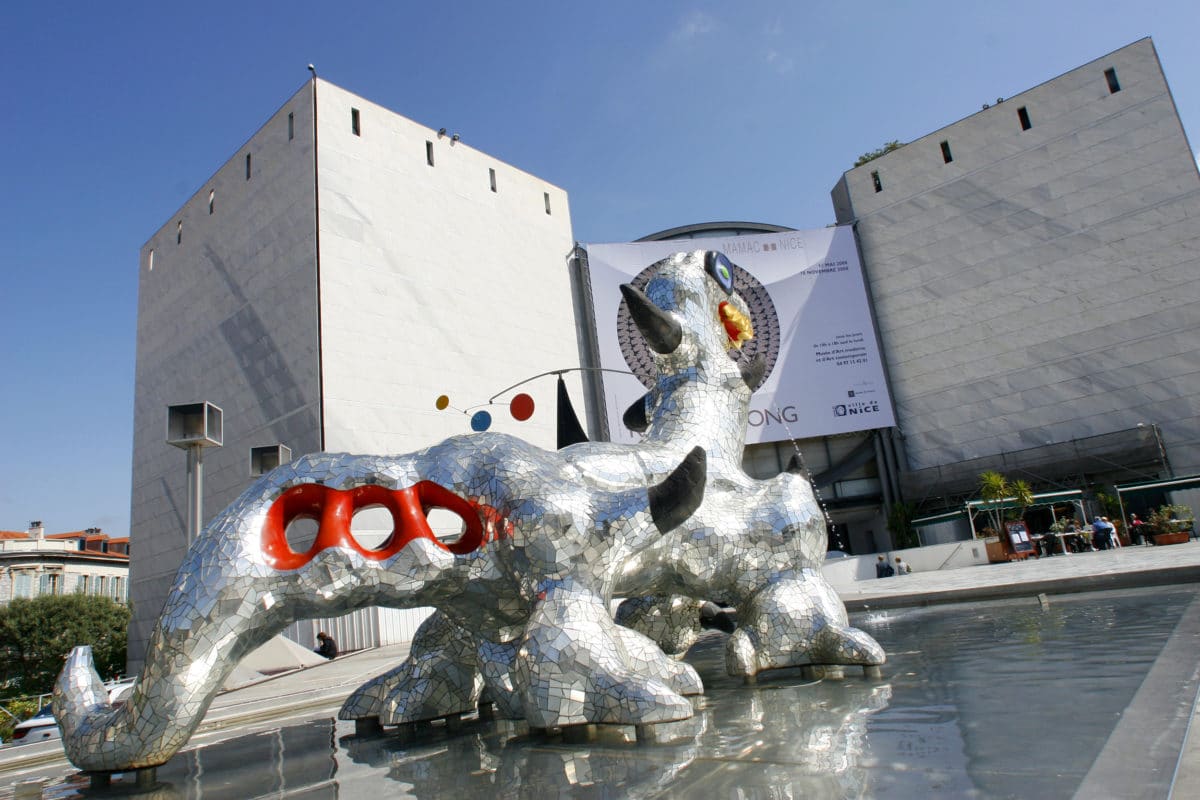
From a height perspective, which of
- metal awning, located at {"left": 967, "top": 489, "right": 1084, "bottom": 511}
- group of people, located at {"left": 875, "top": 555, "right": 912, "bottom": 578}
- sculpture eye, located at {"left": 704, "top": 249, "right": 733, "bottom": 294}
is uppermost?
sculpture eye, located at {"left": 704, "top": 249, "right": 733, "bottom": 294}

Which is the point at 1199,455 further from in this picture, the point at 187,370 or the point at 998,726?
the point at 187,370

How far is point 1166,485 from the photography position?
22266mm

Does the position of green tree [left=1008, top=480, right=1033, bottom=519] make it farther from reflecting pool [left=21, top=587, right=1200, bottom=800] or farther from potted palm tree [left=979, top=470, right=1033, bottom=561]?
reflecting pool [left=21, top=587, right=1200, bottom=800]

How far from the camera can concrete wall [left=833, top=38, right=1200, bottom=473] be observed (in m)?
25.4

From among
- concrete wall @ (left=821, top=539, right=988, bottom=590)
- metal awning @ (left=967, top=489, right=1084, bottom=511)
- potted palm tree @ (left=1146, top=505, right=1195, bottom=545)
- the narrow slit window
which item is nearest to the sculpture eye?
concrete wall @ (left=821, top=539, right=988, bottom=590)

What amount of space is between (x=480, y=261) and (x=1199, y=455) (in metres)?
24.3

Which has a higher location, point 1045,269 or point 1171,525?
point 1045,269

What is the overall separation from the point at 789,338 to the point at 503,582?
25.6m

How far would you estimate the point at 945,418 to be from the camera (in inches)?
1129

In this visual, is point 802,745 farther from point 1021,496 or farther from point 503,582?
point 1021,496

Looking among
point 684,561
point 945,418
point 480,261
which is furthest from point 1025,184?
point 684,561

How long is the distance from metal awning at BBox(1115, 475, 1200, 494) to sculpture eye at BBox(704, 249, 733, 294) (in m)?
21.3

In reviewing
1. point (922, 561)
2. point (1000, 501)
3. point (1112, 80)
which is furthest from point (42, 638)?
point (1112, 80)

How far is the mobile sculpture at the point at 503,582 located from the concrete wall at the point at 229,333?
645 inches
